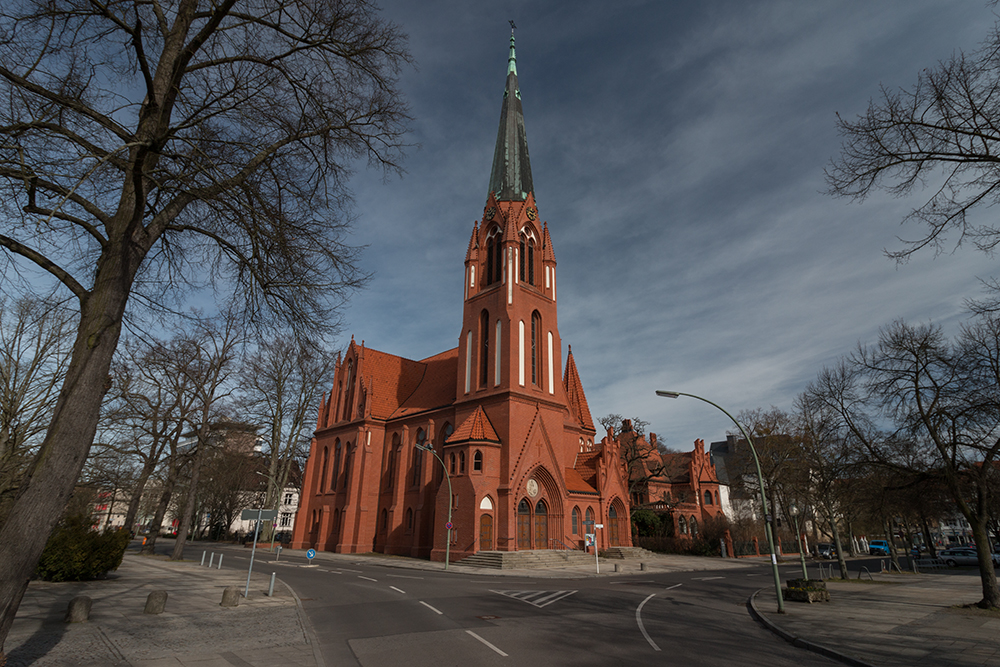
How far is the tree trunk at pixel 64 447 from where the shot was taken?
19.7ft

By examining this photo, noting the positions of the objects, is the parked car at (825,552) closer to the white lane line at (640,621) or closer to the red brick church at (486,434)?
the red brick church at (486,434)

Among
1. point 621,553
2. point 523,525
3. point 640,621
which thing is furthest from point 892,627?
point 621,553

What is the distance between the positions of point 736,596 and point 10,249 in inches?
858

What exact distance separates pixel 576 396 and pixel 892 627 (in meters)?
34.3

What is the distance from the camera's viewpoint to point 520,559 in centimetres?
2902

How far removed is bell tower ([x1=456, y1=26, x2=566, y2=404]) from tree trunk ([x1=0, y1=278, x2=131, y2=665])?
27.4 m

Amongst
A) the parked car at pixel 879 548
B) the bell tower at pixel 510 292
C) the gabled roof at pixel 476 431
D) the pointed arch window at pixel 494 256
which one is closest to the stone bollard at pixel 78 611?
the gabled roof at pixel 476 431

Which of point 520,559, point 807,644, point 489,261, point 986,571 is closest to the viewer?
point 807,644

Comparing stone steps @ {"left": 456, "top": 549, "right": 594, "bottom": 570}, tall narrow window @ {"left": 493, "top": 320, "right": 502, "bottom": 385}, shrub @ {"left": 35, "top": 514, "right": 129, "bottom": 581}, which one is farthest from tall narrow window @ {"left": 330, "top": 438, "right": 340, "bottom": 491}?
shrub @ {"left": 35, "top": 514, "right": 129, "bottom": 581}

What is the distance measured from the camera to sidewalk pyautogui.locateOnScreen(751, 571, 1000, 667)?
9464 millimetres

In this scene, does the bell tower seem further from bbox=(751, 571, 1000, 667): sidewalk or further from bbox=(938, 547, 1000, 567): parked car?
bbox=(938, 547, 1000, 567): parked car

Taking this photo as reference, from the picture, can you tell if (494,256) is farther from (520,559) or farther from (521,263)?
(520,559)

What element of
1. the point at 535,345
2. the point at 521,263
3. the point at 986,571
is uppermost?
the point at 521,263

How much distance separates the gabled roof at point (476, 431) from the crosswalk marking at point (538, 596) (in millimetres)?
14348
